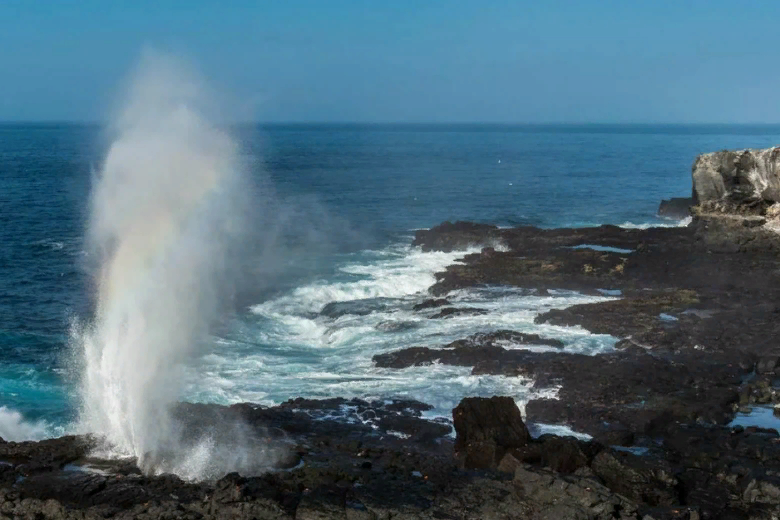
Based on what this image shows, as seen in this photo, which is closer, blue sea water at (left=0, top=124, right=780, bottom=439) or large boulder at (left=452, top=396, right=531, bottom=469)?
large boulder at (left=452, top=396, right=531, bottom=469)

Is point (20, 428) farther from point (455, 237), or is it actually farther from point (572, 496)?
point (455, 237)

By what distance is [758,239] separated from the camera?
171 feet

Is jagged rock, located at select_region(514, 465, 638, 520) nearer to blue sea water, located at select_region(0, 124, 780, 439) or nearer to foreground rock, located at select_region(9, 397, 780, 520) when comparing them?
foreground rock, located at select_region(9, 397, 780, 520)

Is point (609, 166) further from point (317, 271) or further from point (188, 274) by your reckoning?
point (188, 274)

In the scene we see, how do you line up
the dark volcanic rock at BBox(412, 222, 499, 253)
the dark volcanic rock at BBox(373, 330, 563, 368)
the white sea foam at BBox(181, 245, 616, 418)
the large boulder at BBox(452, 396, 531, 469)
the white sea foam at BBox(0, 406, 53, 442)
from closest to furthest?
the large boulder at BBox(452, 396, 531, 469)
the white sea foam at BBox(0, 406, 53, 442)
the white sea foam at BBox(181, 245, 616, 418)
the dark volcanic rock at BBox(373, 330, 563, 368)
the dark volcanic rock at BBox(412, 222, 499, 253)

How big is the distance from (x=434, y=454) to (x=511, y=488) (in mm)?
4145

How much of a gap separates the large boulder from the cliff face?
37703 mm

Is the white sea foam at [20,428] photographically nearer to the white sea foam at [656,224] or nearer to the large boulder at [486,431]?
the large boulder at [486,431]

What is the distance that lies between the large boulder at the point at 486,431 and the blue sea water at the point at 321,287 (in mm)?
4520

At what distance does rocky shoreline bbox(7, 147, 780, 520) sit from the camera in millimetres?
21359

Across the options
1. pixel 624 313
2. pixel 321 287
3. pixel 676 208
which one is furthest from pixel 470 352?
pixel 676 208

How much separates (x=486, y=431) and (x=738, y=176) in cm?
4173

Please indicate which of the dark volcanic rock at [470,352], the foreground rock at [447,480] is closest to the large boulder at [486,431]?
the foreground rock at [447,480]

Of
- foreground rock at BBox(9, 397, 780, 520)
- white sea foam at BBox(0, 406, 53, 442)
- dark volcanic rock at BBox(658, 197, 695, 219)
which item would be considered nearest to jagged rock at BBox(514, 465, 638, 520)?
foreground rock at BBox(9, 397, 780, 520)
